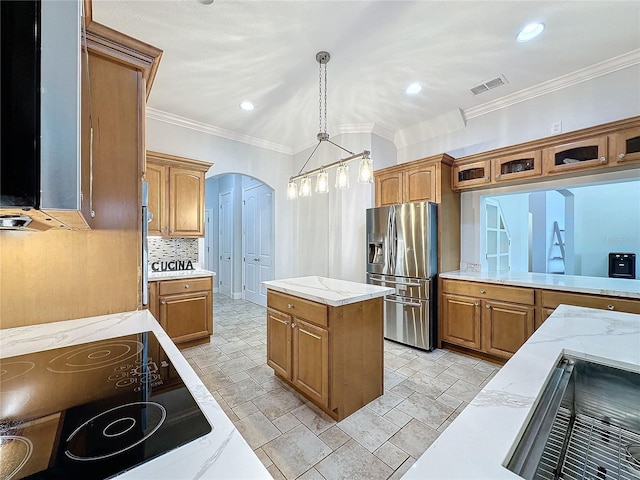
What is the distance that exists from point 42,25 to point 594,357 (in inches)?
65.2

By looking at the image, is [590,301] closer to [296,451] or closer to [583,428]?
[583,428]

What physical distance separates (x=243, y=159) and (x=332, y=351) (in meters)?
3.59

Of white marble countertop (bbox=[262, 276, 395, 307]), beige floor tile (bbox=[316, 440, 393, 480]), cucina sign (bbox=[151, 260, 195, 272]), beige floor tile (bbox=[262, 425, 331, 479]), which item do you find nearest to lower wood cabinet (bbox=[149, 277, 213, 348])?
cucina sign (bbox=[151, 260, 195, 272])

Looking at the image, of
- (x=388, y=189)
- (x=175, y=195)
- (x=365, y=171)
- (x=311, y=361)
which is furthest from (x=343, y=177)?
(x=175, y=195)

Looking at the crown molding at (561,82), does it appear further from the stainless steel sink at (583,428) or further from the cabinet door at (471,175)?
the stainless steel sink at (583,428)

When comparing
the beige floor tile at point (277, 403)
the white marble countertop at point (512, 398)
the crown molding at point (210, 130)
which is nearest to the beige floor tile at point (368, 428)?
the beige floor tile at point (277, 403)

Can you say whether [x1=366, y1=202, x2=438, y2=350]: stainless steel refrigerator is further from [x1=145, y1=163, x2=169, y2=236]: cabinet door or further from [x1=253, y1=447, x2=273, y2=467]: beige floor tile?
[x1=145, y1=163, x2=169, y2=236]: cabinet door

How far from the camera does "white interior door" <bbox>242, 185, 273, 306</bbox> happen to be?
17.3 feet

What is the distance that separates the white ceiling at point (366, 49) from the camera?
2.04 meters

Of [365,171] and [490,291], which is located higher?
[365,171]

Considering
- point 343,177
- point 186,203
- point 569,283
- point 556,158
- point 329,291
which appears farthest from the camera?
point 186,203

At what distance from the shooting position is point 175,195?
3523mm

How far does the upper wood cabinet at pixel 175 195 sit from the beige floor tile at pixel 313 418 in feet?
8.43

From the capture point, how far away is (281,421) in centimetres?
200
